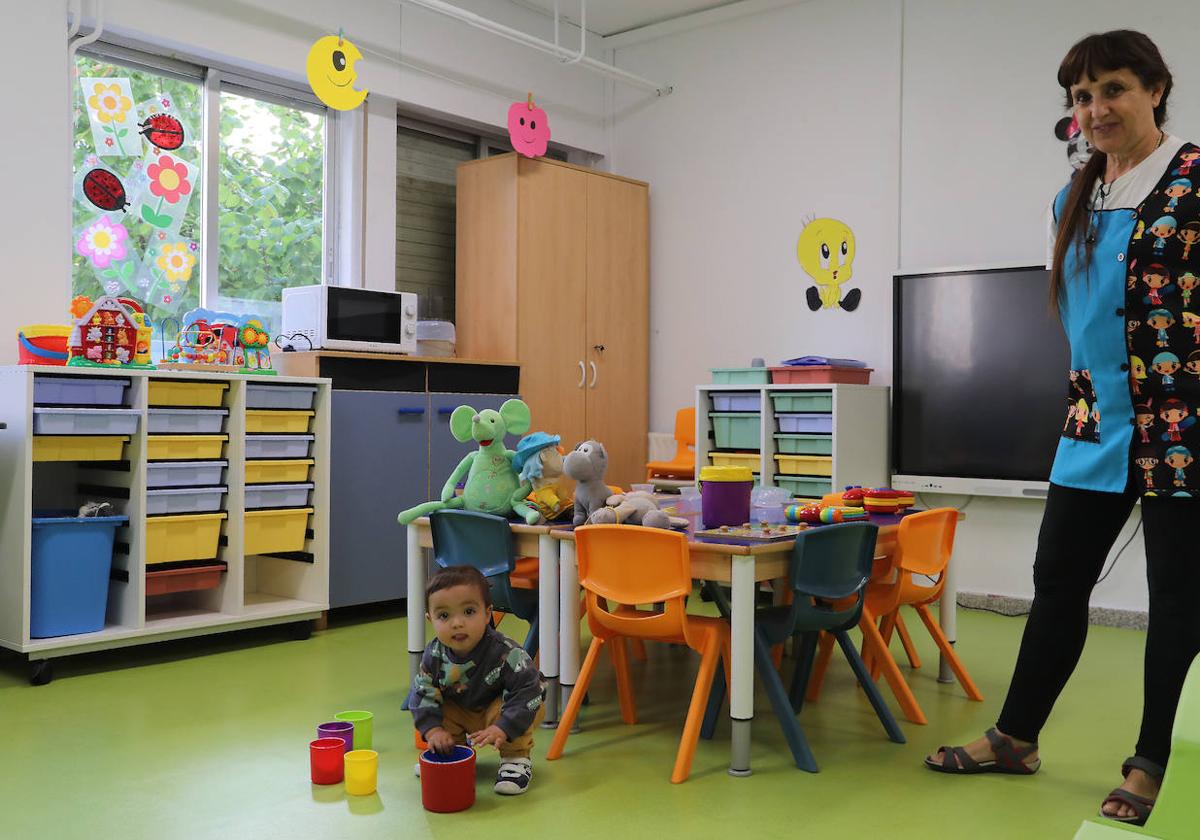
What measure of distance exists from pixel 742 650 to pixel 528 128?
3.77 metres

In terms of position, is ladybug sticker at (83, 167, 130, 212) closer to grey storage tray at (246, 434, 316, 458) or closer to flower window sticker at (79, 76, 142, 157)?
flower window sticker at (79, 76, 142, 157)

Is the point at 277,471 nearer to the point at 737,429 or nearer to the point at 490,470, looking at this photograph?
the point at 490,470

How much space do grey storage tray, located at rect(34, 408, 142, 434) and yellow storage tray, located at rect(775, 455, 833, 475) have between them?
297cm

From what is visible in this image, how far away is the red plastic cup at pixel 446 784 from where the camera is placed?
2436mm

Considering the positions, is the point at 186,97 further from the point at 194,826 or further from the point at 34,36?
the point at 194,826

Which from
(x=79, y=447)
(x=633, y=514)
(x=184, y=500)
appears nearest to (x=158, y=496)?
(x=184, y=500)

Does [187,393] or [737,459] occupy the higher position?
[187,393]

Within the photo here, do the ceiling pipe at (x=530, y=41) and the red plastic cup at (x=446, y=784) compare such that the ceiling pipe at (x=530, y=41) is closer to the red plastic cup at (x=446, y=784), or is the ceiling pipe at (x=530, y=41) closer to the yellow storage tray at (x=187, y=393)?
the yellow storage tray at (x=187, y=393)

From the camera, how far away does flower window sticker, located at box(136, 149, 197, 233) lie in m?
4.70

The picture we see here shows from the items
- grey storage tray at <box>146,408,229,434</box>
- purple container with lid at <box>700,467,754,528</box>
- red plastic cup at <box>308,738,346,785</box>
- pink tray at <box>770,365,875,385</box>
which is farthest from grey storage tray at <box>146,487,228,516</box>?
pink tray at <box>770,365,875,385</box>

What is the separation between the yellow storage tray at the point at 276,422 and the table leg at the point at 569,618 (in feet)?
6.26

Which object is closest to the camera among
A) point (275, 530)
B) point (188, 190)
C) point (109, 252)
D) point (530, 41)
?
point (275, 530)

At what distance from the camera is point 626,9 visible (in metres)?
6.24

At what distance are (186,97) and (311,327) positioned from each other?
1.22m
